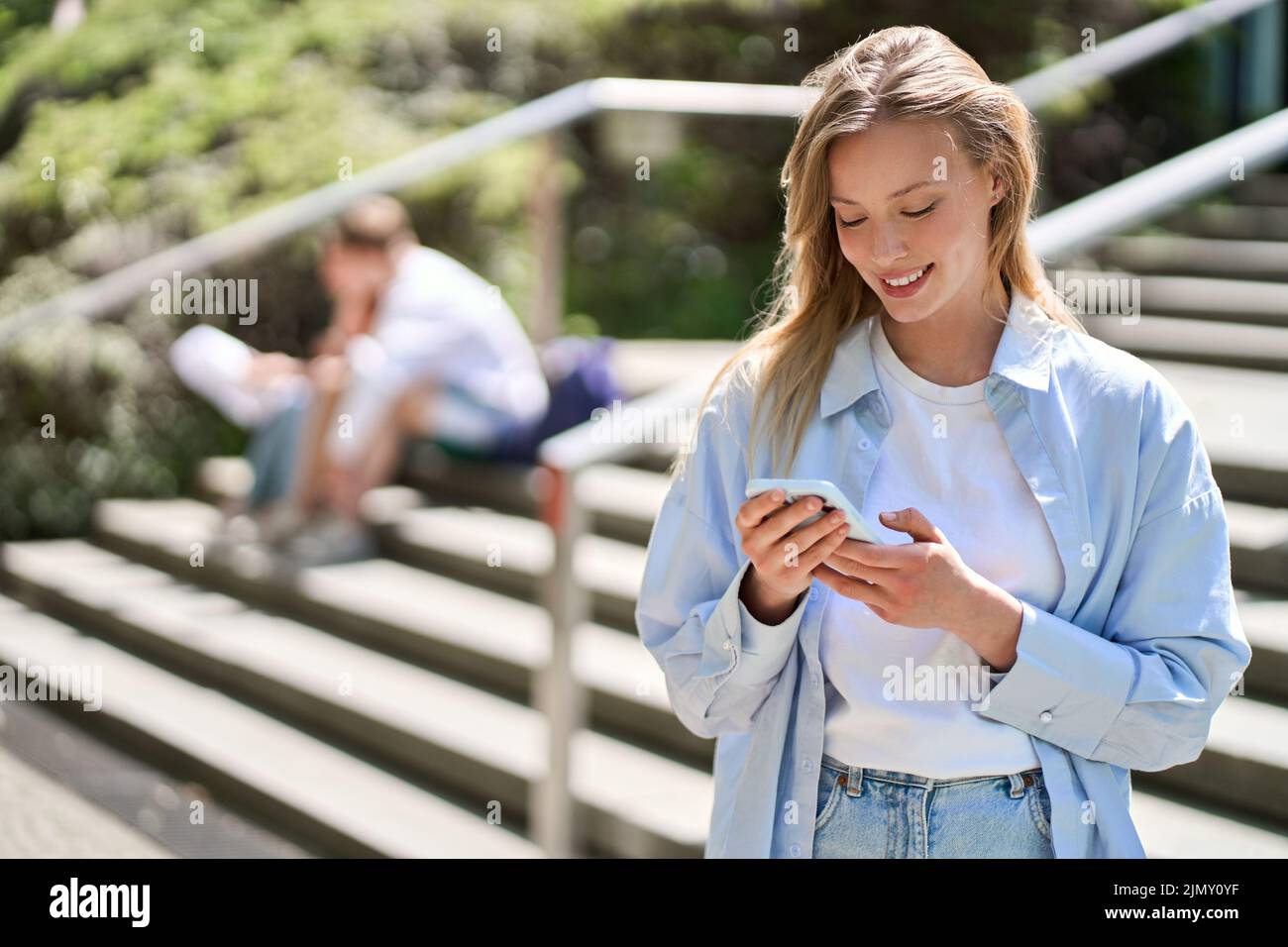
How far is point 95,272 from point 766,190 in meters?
4.56

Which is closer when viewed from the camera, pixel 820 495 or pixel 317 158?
pixel 820 495

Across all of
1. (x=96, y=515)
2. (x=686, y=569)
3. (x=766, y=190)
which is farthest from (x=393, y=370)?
(x=766, y=190)

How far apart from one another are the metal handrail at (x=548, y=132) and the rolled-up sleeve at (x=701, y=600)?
1612mm

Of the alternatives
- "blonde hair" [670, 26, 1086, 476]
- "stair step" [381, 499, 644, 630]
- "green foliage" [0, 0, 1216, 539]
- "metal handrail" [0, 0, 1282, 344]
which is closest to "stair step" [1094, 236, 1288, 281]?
"metal handrail" [0, 0, 1282, 344]

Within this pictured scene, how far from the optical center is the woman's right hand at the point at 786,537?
1.68 m

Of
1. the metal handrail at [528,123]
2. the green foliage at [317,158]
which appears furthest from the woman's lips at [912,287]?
the green foliage at [317,158]

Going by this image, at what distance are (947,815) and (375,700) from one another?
3296 mm

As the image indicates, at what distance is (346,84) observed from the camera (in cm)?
928

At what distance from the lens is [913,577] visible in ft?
5.52

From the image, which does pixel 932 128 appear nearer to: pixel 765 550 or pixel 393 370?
pixel 765 550
